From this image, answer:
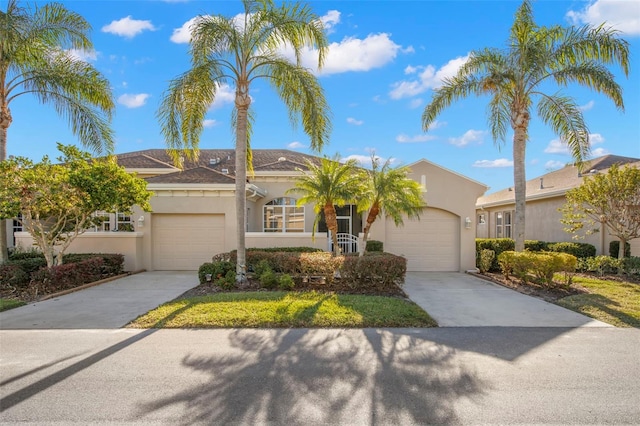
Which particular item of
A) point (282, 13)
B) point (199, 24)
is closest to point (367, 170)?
point (282, 13)

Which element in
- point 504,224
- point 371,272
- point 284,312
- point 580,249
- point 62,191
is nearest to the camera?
point 284,312

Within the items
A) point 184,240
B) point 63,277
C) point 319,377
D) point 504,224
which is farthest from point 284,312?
point 504,224

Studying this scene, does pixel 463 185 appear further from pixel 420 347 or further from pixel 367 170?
pixel 420 347

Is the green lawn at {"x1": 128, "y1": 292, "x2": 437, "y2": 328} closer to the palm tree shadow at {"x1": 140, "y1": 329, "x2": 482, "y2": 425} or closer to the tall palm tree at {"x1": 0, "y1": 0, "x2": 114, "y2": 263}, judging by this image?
the palm tree shadow at {"x1": 140, "y1": 329, "x2": 482, "y2": 425}

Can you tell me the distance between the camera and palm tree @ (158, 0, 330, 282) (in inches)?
366

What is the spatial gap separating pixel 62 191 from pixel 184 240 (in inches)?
192

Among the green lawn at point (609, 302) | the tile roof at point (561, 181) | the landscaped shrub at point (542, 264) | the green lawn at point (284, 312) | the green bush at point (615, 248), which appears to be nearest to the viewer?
the green lawn at point (284, 312)

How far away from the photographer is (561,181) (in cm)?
1755

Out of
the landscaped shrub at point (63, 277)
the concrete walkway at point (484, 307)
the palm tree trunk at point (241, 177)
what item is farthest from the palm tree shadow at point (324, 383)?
the landscaped shrub at point (63, 277)

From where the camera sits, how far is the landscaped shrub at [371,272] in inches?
374

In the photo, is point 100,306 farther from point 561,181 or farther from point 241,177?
point 561,181

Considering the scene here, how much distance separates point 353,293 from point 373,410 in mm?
5727

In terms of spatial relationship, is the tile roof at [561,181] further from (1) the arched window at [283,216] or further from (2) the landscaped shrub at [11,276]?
(2) the landscaped shrub at [11,276]

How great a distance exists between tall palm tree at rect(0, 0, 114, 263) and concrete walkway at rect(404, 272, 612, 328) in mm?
11675
